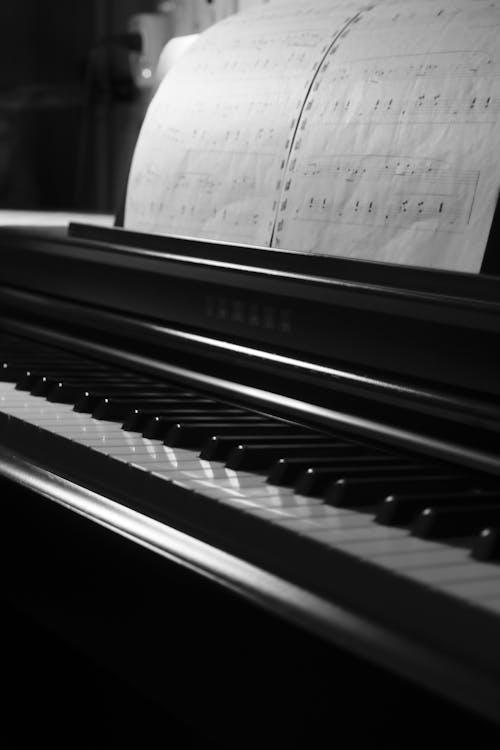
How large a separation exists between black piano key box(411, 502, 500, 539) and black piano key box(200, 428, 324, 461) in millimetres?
283

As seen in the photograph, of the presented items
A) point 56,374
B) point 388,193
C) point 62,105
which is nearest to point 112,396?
point 56,374

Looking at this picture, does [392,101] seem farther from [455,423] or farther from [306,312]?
[455,423]

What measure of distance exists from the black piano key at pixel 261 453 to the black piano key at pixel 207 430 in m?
0.07

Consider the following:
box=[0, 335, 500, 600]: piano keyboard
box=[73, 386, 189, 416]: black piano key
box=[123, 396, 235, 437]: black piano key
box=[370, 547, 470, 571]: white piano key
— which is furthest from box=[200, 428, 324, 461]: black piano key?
box=[370, 547, 470, 571]: white piano key

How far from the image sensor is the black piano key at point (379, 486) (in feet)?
3.30

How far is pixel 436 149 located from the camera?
4.29 ft

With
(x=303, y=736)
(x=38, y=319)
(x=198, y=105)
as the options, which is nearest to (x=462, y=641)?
(x=303, y=736)

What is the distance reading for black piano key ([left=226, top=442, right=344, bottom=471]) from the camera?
3.74 feet

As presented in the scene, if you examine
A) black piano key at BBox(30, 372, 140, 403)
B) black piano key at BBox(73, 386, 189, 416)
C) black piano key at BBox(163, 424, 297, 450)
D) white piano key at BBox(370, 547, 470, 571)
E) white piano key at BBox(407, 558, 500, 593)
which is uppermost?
white piano key at BBox(407, 558, 500, 593)

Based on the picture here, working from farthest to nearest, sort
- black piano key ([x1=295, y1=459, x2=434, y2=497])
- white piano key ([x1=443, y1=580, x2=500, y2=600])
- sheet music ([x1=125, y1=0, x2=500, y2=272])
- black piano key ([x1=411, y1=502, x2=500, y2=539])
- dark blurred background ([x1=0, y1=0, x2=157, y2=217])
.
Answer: dark blurred background ([x1=0, y1=0, x2=157, y2=217]) → sheet music ([x1=125, y1=0, x2=500, y2=272]) → black piano key ([x1=295, y1=459, x2=434, y2=497]) → black piano key ([x1=411, y1=502, x2=500, y2=539]) → white piano key ([x1=443, y1=580, x2=500, y2=600])

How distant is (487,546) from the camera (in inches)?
33.8

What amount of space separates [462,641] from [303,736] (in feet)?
0.86

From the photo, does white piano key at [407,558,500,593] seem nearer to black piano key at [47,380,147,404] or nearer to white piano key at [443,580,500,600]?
white piano key at [443,580,500,600]

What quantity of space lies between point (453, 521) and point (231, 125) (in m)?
0.86
